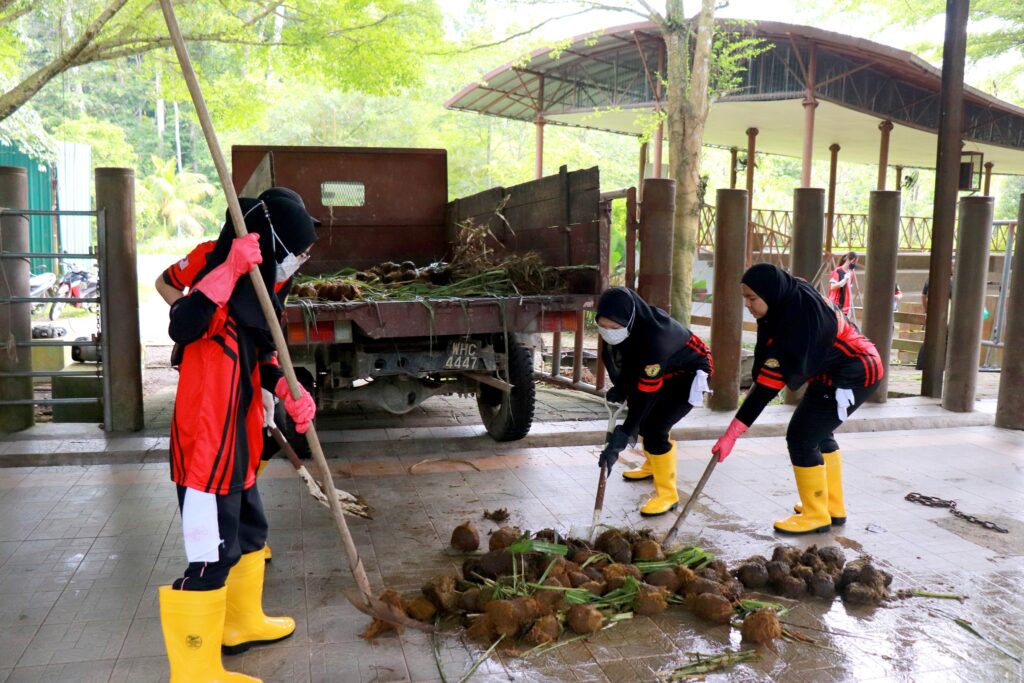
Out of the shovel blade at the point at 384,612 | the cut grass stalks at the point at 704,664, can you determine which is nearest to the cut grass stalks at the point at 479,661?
the shovel blade at the point at 384,612

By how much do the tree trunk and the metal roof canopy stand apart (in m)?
1.81

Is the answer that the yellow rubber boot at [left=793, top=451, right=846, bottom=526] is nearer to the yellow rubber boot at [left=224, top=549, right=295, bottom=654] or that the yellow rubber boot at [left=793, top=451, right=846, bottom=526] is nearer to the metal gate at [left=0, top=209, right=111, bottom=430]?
the yellow rubber boot at [left=224, top=549, right=295, bottom=654]

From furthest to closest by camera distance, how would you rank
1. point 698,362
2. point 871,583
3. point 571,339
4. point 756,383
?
point 571,339 → point 698,362 → point 756,383 → point 871,583

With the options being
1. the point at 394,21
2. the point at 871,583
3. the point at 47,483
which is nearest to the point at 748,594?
the point at 871,583

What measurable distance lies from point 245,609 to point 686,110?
10282 millimetres

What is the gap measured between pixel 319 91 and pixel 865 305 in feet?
90.0

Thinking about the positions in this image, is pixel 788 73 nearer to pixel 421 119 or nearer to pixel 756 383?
pixel 756 383

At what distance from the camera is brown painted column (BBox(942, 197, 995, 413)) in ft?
25.1

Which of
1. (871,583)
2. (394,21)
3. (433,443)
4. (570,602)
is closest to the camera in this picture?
(570,602)

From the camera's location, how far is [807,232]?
778 centimetres

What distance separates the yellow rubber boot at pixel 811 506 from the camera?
461 cm

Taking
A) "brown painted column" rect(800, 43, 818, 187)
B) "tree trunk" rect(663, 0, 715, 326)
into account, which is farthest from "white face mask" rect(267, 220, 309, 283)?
"brown painted column" rect(800, 43, 818, 187)

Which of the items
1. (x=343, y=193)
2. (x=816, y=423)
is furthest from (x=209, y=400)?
(x=343, y=193)

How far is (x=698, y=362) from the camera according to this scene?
4914 millimetres
